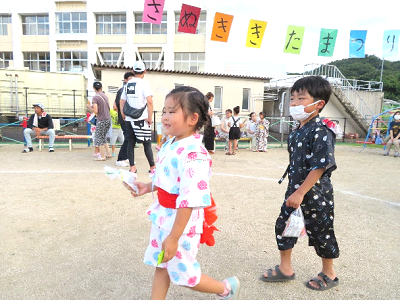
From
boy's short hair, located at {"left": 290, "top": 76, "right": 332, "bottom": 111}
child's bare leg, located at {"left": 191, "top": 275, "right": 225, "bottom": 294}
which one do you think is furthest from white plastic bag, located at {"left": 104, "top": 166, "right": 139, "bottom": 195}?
boy's short hair, located at {"left": 290, "top": 76, "right": 332, "bottom": 111}

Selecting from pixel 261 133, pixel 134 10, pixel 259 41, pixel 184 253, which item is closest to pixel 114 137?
pixel 261 133

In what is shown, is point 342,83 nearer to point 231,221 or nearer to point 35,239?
point 231,221

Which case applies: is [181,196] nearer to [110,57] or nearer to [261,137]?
[261,137]

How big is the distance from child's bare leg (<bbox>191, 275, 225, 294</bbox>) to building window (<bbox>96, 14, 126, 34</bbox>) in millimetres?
28151

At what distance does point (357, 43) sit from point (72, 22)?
2444 centimetres

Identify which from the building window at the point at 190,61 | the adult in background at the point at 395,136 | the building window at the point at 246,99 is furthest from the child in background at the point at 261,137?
the building window at the point at 190,61

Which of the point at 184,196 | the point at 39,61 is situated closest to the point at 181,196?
the point at 184,196

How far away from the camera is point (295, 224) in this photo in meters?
1.99

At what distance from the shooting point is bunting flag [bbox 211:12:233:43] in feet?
34.2

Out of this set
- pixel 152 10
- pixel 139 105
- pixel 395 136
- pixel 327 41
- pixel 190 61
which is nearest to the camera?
pixel 139 105

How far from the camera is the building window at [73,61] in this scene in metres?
27.1

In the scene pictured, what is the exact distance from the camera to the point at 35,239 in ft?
9.33

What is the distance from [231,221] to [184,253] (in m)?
1.96

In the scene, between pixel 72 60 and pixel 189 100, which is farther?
pixel 72 60
